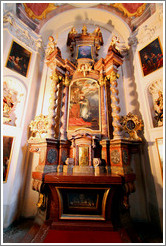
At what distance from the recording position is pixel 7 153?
3502mm

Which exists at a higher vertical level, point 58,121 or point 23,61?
point 23,61

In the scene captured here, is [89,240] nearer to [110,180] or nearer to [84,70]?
[110,180]

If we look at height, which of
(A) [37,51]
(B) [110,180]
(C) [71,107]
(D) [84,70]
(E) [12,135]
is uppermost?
(A) [37,51]

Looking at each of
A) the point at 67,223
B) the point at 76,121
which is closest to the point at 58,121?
the point at 76,121

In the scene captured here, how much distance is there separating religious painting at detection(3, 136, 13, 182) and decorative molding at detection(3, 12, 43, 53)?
13.8 feet

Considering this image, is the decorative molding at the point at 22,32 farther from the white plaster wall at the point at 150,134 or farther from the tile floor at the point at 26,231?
the tile floor at the point at 26,231

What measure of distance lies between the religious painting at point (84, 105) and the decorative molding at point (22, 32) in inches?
111

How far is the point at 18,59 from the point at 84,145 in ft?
13.9

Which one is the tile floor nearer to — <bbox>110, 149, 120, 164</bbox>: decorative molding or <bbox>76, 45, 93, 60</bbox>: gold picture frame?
<bbox>110, 149, 120, 164</bbox>: decorative molding

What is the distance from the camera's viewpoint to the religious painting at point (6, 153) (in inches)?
133

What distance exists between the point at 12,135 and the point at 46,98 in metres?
2.07

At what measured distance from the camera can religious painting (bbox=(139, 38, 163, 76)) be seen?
4.22 metres

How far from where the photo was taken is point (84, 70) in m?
4.49

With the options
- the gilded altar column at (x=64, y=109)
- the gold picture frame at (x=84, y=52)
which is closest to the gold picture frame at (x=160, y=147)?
the gilded altar column at (x=64, y=109)
